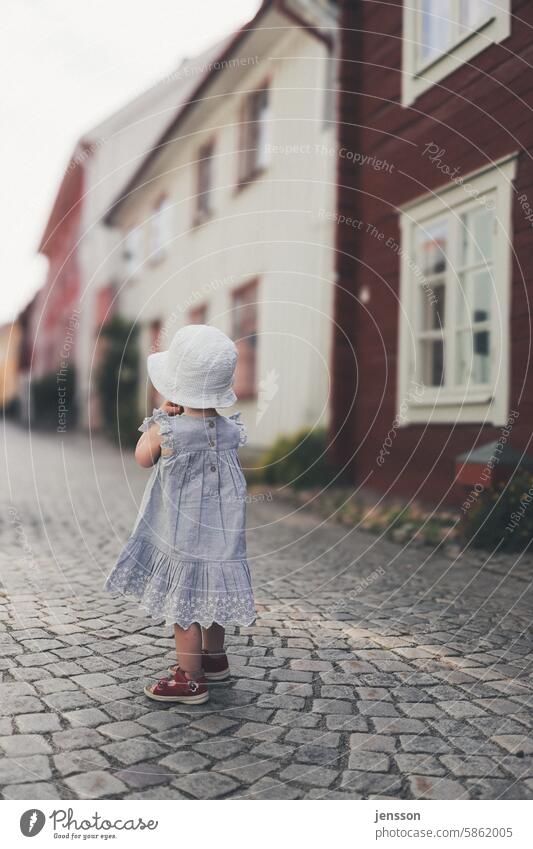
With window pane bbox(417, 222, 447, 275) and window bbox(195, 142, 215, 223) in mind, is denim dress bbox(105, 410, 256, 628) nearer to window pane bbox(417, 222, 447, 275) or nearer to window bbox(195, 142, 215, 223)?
window pane bbox(417, 222, 447, 275)

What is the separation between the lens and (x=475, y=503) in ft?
19.0

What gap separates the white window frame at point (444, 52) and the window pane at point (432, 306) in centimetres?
176

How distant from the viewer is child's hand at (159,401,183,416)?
2861 mm

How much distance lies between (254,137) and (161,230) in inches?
183

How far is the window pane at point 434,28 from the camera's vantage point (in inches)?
275

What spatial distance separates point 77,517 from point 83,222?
18.6 meters

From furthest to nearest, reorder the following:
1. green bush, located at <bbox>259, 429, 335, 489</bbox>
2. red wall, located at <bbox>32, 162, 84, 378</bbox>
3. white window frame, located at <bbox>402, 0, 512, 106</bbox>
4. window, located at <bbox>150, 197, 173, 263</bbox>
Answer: red wall, located at <bbox>32, 162, 84, 378</bbox>
window, located at <bbox>150, 197, 173, 263</bbox>
green bush, located at <bbox>259, 429, 335, 489</bbox>
white window frame, located at <bbox>402, 0, 512, 106</bbox>

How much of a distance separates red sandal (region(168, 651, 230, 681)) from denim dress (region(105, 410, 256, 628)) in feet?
0.86

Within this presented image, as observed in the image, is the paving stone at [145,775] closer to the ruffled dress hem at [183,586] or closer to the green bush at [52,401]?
the ruffled dress hem at [183,586]

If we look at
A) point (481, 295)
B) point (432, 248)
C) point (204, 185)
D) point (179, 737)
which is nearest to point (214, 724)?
point (179, 737)

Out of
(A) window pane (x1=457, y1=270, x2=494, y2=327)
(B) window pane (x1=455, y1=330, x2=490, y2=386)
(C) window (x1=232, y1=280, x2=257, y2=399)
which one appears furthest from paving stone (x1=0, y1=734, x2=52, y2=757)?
(C) window (x1=232, y1=280, x2=257, y2=399)

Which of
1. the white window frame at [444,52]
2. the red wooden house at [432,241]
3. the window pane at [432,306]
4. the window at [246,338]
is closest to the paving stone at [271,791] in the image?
the red wooden house at [432,241]

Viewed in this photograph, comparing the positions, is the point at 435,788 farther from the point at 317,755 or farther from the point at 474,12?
the point at 474,12
